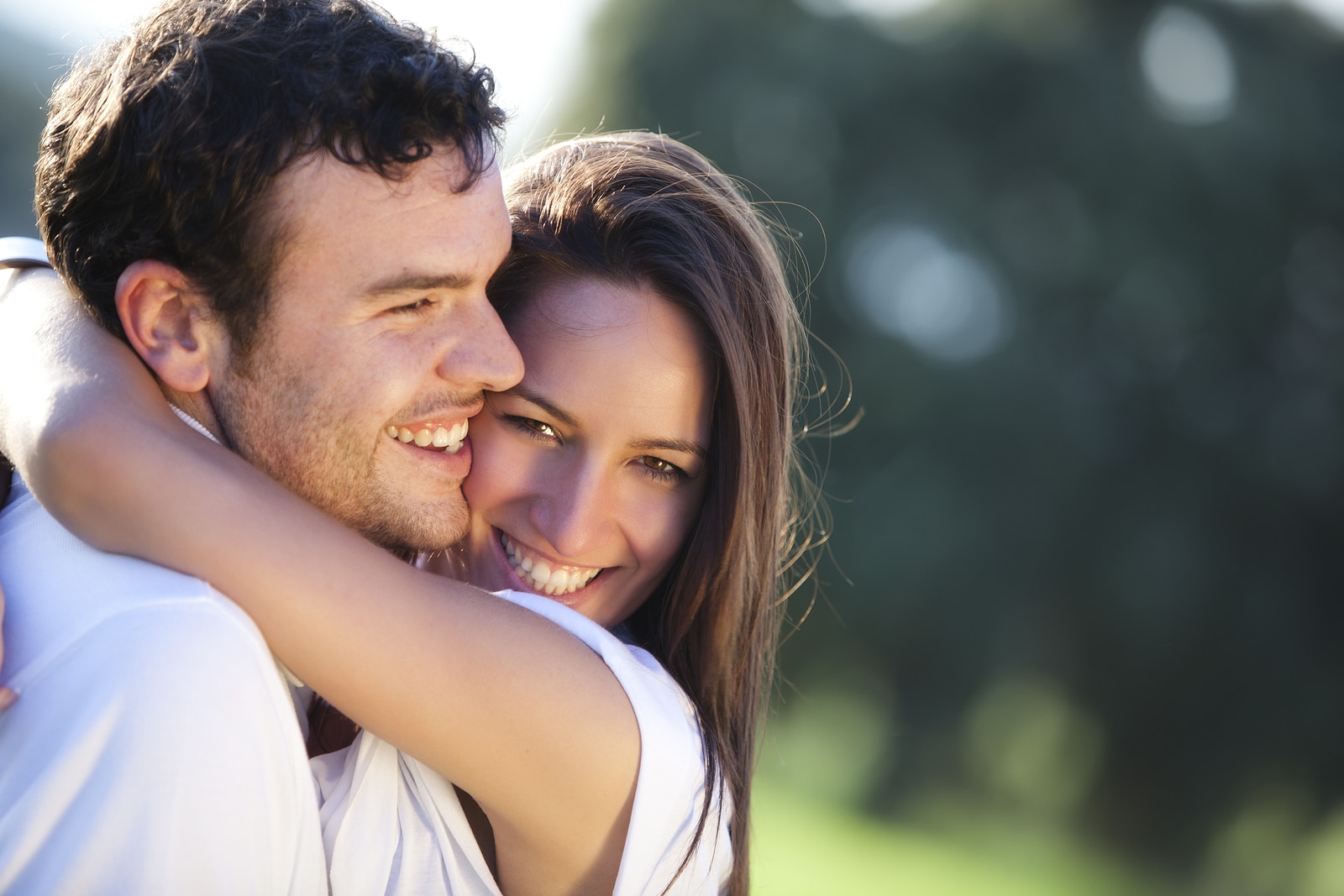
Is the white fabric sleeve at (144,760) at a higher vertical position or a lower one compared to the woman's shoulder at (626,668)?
lower

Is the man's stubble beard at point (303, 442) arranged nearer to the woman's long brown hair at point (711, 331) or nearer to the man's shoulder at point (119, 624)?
the man's shoulder at point (119, 624)

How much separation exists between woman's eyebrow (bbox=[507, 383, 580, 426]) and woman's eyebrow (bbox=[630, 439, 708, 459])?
160mm

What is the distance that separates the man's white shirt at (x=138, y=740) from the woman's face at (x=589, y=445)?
975 millimetres

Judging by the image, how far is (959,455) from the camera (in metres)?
9.55

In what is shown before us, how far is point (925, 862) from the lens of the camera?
10.5 m

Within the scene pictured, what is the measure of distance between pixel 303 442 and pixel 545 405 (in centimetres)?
58

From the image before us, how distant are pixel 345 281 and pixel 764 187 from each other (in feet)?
28.5

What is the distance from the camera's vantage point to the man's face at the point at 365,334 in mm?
2125

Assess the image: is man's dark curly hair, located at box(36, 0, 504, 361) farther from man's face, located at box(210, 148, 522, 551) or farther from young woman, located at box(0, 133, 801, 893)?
young woman, located at box(0, 133, 801, 893)

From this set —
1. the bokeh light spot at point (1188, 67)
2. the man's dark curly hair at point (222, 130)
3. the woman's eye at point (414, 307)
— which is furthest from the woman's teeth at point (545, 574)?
the bokeh light spot at point (1188, 67)

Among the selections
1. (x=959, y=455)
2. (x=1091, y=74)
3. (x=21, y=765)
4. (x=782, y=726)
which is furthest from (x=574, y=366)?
(x=782, y=726)

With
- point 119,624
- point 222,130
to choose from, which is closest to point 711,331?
point 222,130

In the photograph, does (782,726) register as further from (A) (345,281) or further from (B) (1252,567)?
(A) (345,281)

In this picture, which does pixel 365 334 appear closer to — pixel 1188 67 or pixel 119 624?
pixel 119 624
